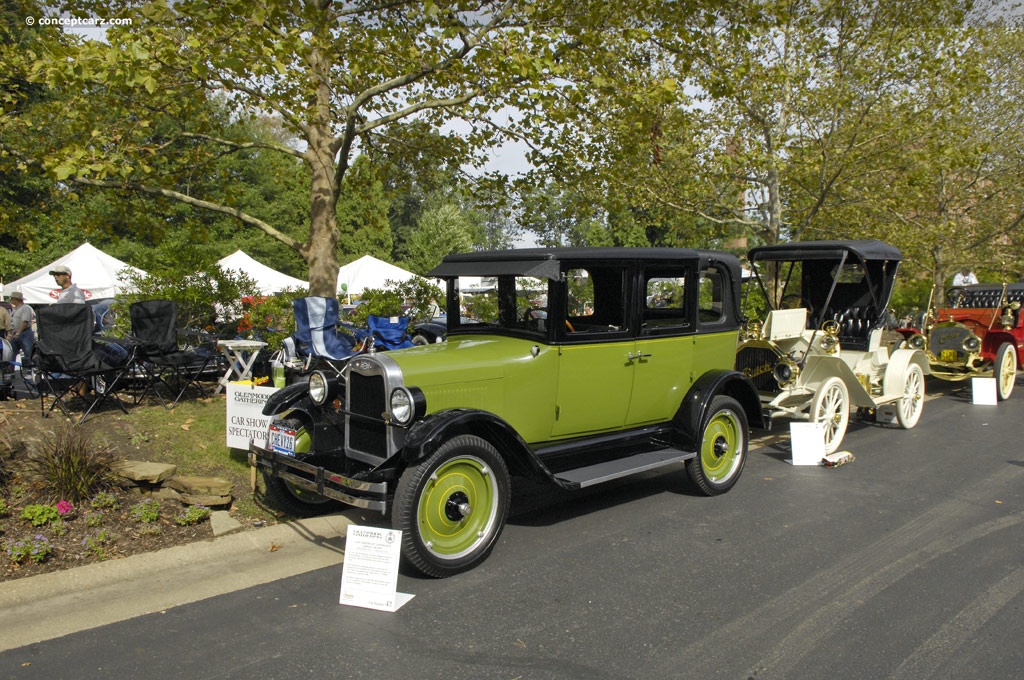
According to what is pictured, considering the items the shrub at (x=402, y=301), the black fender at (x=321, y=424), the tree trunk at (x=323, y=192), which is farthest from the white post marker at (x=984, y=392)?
the black fender at (x=321, y=424)

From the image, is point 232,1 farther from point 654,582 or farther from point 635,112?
point 654,582

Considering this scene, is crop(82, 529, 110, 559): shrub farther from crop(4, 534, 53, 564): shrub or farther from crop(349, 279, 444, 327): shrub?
crop(349, 279, 444, 327): shrub

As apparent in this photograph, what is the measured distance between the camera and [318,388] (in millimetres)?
5062

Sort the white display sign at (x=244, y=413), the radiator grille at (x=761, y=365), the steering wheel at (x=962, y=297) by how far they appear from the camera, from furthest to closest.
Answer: the steering wheel at (x=962, y=297) < the radiator grille at (x=761, y=365) < the white display sign at (x=244, y=413)

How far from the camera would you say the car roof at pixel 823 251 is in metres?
8.29

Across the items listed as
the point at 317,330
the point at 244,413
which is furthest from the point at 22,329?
the point at 244,413

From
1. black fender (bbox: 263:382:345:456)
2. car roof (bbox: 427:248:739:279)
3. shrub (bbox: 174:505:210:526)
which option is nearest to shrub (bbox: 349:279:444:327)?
car roof (bbox: 427:248:739:279)

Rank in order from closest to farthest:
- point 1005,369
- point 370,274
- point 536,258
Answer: point 536,258, point 1005,369, point 370,274

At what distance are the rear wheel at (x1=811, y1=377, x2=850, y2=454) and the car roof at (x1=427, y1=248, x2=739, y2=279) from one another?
8.11 ft

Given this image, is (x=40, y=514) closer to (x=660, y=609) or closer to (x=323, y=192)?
(x=660, y=609)

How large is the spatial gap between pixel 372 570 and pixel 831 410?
5.54 metres

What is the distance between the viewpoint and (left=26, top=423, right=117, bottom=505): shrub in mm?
4957

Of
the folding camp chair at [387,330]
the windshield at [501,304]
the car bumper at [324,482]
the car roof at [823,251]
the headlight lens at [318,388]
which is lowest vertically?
the car bumper at [324,482]

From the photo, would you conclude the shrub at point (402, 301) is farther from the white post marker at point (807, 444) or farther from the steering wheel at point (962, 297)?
the steering wheel at point (962, 297)
